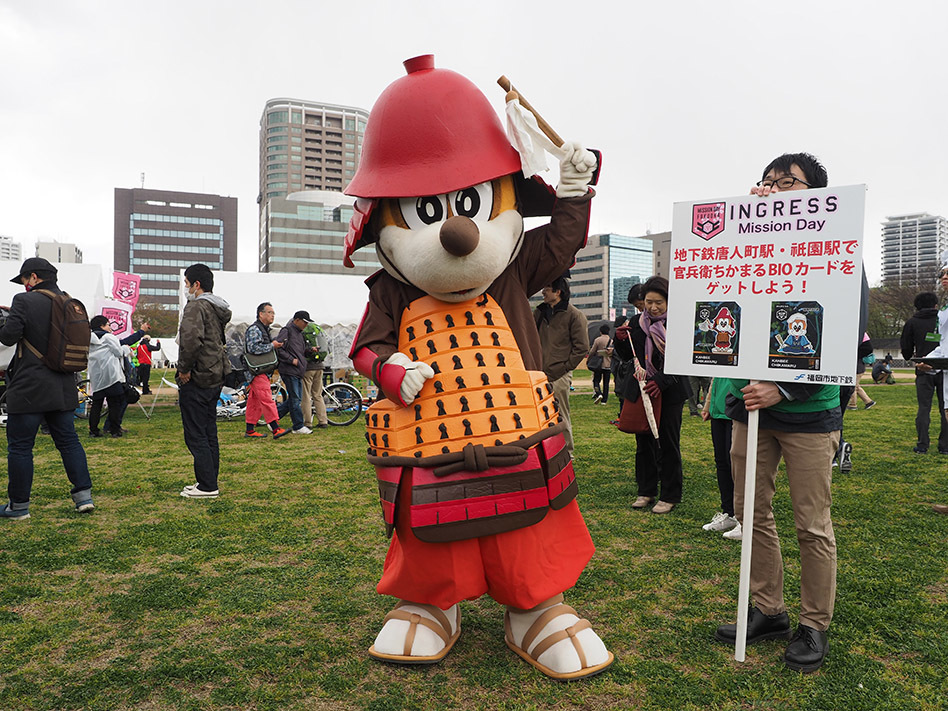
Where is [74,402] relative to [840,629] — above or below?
above

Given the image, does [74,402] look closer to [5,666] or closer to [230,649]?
[5,666]

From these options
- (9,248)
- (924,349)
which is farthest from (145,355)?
(9,248)

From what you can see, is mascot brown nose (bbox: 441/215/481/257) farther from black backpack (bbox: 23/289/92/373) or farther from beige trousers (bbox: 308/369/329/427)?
beige trousers (bbox: 308/369/329/427)

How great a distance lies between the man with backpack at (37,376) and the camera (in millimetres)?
4500

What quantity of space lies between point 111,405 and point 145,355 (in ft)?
10.6

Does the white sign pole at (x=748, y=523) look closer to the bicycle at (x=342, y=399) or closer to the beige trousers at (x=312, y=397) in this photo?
the beige trousers at (x=312, y=397)

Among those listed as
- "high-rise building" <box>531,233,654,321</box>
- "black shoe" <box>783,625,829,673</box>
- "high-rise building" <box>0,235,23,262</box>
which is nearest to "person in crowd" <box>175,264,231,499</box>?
"black shoe" <box>783,625,829,673</box>

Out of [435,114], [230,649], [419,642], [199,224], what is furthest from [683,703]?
[199,224]

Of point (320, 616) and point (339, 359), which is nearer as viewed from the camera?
point (320, 616)

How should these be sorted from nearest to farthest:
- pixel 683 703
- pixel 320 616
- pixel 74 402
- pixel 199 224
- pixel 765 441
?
pixel 683 703, pixel 765 441, pixel 320 616, pixel 74 402, pixel 199 224

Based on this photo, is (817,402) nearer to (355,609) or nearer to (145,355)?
(355,609)

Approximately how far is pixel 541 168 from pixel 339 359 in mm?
13517

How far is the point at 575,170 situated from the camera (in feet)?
8.47

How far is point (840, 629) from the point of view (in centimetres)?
281
